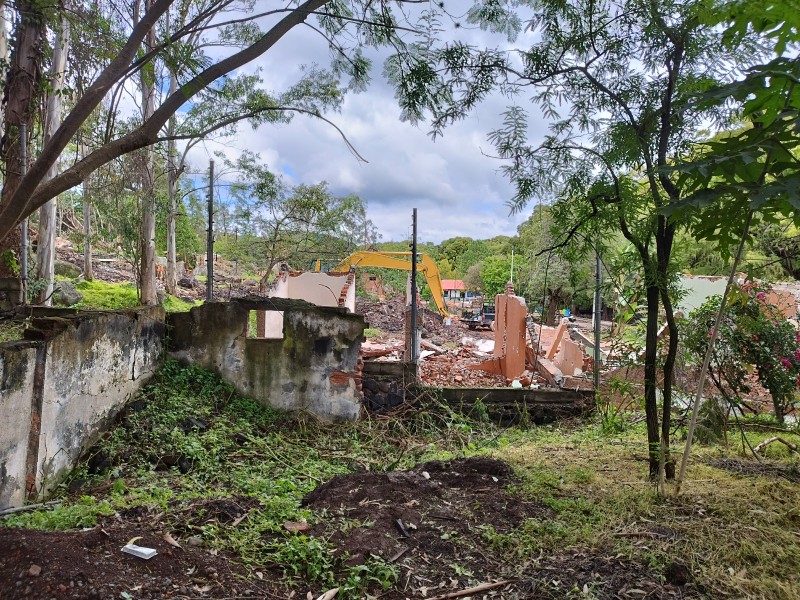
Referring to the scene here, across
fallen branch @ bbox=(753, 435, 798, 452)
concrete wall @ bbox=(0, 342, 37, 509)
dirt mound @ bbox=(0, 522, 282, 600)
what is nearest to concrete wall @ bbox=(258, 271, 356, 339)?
concrete wall @ bbox=(0, 342, 37, 509)

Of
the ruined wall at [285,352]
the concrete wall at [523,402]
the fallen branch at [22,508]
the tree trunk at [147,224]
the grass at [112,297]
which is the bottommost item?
the fallen branch at [22,508]

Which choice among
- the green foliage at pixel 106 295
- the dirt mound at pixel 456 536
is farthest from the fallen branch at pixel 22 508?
the green foliage at pixel 106 295

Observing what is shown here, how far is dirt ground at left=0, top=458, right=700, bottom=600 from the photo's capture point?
2.75 meters

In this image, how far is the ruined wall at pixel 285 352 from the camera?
293 inches

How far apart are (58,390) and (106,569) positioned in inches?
104

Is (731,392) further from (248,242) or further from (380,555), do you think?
(248,242)

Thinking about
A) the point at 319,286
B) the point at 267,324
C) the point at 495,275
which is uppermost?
the point at 495,275

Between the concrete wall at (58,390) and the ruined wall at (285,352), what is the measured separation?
1079 millimetres

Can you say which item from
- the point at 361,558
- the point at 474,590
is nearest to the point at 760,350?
the point at 474,590

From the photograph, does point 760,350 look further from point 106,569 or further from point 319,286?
point 319,286

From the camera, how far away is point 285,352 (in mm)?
7562

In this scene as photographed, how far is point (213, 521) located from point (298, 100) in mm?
10241

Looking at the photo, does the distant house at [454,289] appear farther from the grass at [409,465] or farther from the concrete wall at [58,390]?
the concrete wall at [58,390]

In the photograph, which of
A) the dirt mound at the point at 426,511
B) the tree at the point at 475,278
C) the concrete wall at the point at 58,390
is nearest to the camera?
the dirt mound at the point at 426,511
